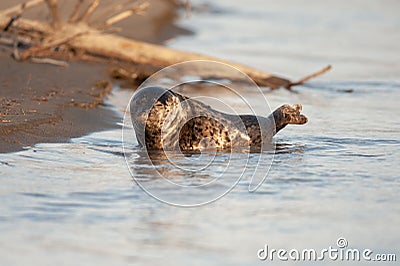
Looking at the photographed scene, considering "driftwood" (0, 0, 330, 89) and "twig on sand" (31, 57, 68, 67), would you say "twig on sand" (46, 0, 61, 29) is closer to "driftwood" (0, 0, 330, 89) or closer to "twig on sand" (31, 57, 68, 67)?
"driftwood" (0, 0, 330, 89)

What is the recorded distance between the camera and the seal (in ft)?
20.4

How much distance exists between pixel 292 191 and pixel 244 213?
0.59 meters

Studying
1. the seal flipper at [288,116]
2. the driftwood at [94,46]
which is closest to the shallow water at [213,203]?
the seal flipper at [288,116]

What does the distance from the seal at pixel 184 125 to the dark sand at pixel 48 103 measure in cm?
75

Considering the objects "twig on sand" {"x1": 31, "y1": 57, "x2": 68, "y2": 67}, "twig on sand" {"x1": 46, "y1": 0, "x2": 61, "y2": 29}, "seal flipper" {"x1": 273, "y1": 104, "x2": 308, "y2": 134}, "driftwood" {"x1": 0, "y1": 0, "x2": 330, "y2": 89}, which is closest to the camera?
"seal flipper" {"x1": 273, "y1": 104, "x2": 308, "y2": 134}

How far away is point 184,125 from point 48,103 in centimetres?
173

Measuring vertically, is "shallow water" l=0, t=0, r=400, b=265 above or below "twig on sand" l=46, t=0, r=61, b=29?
below

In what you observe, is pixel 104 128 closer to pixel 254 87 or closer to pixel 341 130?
pixel 341 130

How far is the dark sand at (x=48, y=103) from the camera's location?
6.50 metres

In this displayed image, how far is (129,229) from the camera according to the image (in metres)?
4.44

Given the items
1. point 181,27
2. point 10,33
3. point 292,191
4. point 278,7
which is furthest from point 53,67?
point 278,7

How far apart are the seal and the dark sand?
749 mm

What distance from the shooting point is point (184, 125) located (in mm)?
6316

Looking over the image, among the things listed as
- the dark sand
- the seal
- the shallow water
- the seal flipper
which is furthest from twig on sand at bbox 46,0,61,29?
the seal flipper
